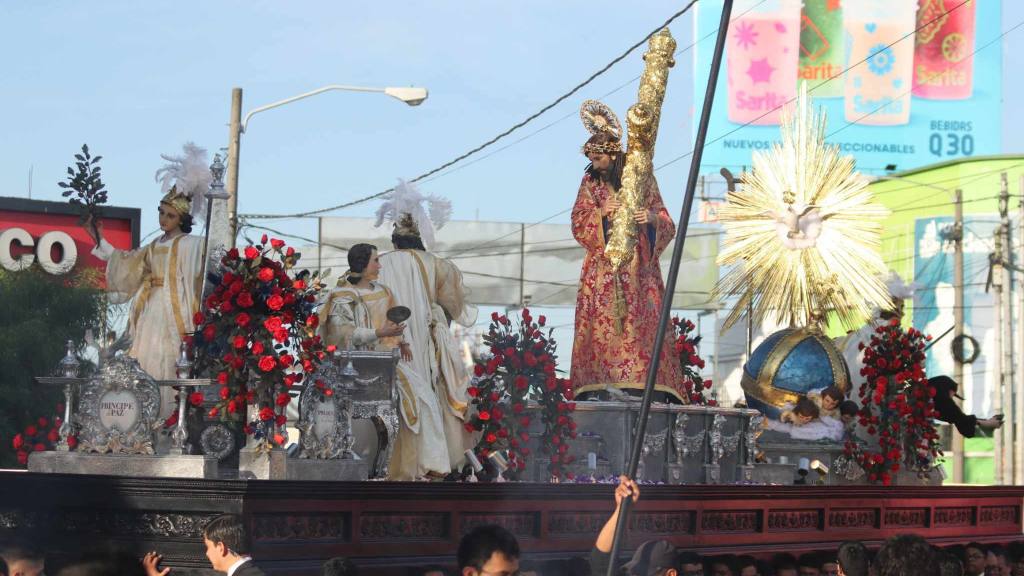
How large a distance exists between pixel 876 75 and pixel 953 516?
1258 inches

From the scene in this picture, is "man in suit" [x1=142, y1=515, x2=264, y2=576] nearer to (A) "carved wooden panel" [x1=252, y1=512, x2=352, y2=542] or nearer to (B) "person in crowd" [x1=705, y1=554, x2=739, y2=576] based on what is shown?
(A) "carved wooden panel" [x1=252, y1=512, x2=352, y2=542]

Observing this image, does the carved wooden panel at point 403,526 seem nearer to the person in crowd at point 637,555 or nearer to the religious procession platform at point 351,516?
the religious procession platform at point 351,516

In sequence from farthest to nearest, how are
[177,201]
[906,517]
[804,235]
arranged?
1. [804,235]
2. [906,517]
3. [177,201]

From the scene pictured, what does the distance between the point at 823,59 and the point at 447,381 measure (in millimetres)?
34674

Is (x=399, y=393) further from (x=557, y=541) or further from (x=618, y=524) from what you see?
(x=618, y=524)

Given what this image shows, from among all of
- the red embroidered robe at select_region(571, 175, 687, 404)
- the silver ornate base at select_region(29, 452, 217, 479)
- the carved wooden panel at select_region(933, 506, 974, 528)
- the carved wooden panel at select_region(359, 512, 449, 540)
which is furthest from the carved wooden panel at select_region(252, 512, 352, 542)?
the carved wooden panel at select_region(933, 506, 974, 528)

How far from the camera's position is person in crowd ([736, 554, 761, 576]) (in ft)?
34.8

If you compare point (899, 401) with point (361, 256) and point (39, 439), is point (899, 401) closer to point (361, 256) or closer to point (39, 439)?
point (361, 256)

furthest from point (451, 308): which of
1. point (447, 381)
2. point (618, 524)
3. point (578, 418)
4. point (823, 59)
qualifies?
point (823, 59)

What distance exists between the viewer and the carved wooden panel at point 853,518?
39.9 ft

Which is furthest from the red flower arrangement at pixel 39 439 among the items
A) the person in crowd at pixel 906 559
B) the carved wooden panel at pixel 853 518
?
the carved wooden panel at pixel 853 518

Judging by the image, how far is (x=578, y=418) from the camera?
1195 cm

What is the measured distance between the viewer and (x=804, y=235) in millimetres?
14969

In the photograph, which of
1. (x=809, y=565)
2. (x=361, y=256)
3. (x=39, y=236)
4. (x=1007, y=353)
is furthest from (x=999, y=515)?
(x=1007, y=353)
